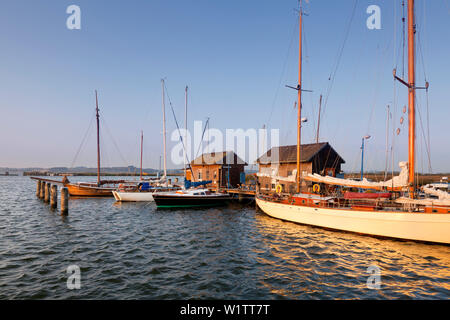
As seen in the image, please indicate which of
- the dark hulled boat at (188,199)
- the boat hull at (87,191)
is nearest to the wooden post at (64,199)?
the dark hulled boat at (188,199)

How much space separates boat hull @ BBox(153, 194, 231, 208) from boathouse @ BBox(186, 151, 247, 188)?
9.10m

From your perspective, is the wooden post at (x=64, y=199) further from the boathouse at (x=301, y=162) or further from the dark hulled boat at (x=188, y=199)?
the boathouse at (x=301, y=162)

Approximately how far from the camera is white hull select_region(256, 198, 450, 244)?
1428 cm

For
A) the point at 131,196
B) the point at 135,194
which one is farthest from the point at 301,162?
the point at 131,196

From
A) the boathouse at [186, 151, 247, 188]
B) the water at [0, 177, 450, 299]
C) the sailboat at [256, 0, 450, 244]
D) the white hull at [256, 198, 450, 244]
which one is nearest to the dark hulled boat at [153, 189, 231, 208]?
the water at [0, 177, 450, 299]

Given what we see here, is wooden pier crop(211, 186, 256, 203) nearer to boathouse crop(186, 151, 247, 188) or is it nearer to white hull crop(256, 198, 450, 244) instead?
boathouse crop(186, 151, 247, 188)

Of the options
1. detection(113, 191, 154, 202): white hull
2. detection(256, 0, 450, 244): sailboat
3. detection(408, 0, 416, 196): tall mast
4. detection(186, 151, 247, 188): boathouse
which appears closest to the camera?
detection(256, 0, 450, 244): sailboat

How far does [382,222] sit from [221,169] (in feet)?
89.1

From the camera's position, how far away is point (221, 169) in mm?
40594

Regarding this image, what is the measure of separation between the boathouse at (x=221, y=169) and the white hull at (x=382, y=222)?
20.8 metres

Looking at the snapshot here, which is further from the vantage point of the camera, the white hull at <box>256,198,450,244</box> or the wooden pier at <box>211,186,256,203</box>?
the wooden pier at <box>211,186,256,203</box>

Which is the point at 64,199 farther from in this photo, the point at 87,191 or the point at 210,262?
the point at 210,262

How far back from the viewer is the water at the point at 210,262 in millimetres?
9375

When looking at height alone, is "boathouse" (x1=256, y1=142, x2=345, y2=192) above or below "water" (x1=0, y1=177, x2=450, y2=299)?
above
